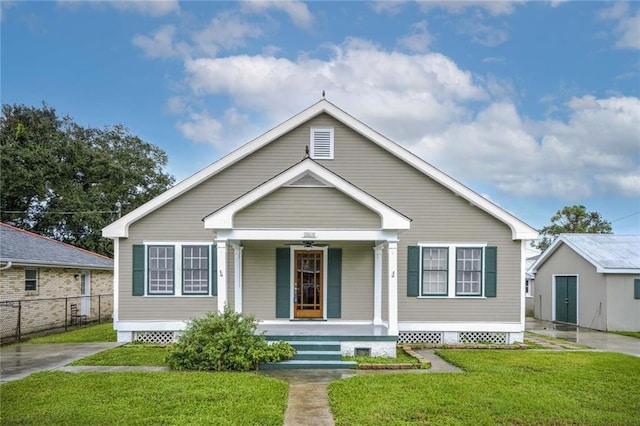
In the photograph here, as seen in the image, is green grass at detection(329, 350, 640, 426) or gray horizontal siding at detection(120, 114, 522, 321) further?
gray horizontal siding at detection(120, 114, 522, 321)

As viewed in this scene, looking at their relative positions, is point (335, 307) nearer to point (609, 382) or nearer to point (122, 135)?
point (609, 382)

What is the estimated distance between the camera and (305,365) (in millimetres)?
9805

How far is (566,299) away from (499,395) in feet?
51.3

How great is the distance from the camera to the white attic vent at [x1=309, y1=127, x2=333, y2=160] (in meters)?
13.7

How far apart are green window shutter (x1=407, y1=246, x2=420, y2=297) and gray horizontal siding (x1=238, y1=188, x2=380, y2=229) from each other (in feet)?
7.48

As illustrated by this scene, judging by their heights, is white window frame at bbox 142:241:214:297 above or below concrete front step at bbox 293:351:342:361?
above

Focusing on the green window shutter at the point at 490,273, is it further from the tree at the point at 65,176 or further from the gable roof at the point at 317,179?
the tree at the point at 65,176

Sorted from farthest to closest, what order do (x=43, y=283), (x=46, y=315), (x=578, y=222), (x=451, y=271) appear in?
(x=578, y=222) < (x=43, y=283) < (x=46, y=315) < (x=451, y=271)

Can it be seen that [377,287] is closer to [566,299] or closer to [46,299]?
[46,299]

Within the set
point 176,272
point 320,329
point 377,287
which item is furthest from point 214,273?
point 377,287

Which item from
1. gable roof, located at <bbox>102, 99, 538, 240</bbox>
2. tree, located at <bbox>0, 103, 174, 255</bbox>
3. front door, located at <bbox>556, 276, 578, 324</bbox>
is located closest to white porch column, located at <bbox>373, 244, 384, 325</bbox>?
gable roof, located at <bbox>102, 99, 538, 240</bbox>

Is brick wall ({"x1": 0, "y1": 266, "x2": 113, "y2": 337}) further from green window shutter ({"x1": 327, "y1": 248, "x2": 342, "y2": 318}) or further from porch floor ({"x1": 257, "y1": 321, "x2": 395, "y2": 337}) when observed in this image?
green window shutter ({"x1": 327, "y1": 248, "x2": 342, "y2": 318})

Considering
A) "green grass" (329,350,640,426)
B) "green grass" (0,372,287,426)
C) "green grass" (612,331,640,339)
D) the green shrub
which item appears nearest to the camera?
"green grass" (0,372,287,426)

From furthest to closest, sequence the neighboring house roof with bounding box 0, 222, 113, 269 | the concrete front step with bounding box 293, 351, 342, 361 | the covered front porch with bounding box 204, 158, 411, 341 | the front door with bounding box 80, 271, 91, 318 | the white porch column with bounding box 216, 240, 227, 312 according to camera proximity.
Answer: the front door with bounding box 80, 271, 91, 318, the neighboring house roof with bounding box 0, 222, 113, 269, the covered front porch with bounding box 204, 158, 411, 341, the white porch column with bounding box 216, 240, 227, 312, the concrete front step with bounding box 293, 351, 342, 361
